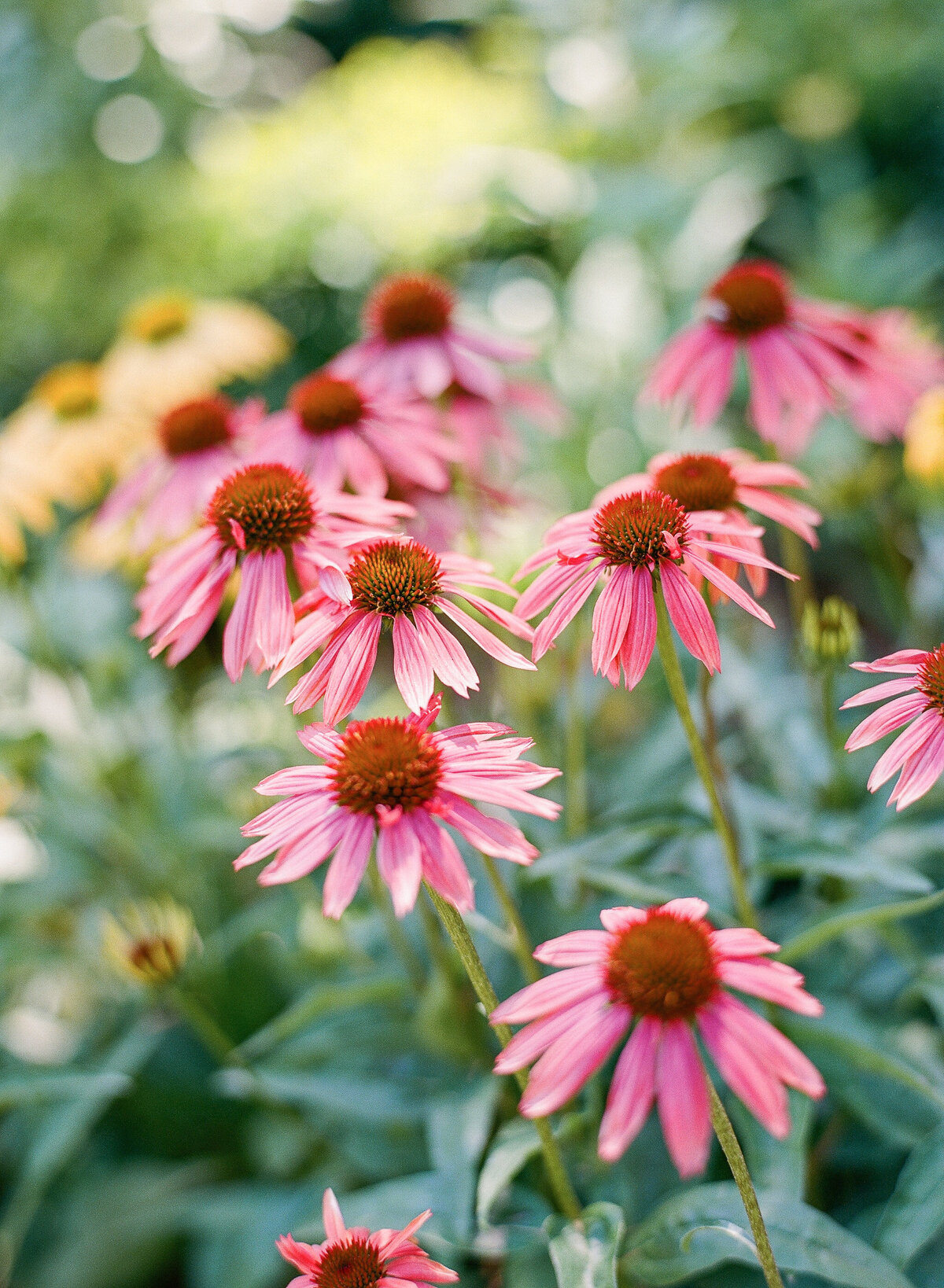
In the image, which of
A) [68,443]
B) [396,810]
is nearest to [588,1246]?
[396,810]

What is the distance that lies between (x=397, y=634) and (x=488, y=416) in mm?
411

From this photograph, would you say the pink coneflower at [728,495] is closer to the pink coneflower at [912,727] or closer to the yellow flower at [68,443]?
the pink coneflower at [912,727]

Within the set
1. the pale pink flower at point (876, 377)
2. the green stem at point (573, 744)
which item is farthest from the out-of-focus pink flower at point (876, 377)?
the green stem at point (573, 744)

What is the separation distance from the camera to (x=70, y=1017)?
128 cm

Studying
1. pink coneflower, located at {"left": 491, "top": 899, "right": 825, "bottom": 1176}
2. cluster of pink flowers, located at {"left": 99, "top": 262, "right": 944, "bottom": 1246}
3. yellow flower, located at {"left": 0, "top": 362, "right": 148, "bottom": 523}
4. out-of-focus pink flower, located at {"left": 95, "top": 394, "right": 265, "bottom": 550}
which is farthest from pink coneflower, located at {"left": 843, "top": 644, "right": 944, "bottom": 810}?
yellow flower, located at {"left": 0, "top": 362, "right": 148, "bottom": 523}

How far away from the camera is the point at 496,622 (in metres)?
0.63

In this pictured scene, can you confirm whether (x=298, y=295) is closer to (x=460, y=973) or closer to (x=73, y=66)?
(x=73, y=66)

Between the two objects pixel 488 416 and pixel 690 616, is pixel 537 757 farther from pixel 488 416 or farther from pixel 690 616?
pixel 690 616

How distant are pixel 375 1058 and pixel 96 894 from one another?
500 millimetres

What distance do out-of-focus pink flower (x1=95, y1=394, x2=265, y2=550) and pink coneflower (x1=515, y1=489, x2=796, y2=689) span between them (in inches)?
13.6

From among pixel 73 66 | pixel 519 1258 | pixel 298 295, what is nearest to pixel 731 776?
pixel 519 1258

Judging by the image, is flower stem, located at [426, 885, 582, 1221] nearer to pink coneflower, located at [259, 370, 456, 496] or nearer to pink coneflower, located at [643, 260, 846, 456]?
pink coneflower, located at [259, 370, 456, 496]

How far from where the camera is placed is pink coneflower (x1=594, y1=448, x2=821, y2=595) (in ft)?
1.95

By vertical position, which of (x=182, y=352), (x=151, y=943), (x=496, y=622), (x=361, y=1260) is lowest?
(x=151, y=943)
